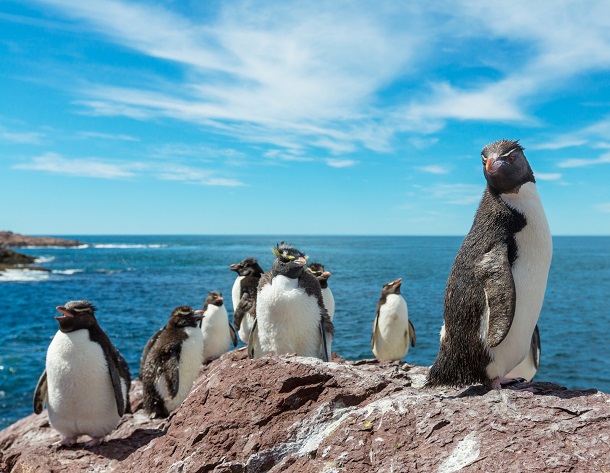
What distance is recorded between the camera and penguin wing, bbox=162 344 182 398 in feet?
28.6

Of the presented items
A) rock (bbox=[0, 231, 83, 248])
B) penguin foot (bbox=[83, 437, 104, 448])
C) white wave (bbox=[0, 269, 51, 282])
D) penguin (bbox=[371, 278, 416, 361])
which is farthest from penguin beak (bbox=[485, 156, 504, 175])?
rock (bbox=[0, 231, 83, 248])

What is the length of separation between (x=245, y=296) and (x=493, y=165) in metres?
7.56

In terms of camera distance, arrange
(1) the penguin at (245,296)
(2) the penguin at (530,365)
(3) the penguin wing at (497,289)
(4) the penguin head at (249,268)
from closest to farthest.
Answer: (3) the penguin wing at (497,289), (2) the penguin at (530,365), (1) the penguin at (245,296), (4) the penguin head at (249,268)

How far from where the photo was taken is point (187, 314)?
31.1 feet

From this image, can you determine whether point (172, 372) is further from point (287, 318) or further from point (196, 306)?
point (196, 306)

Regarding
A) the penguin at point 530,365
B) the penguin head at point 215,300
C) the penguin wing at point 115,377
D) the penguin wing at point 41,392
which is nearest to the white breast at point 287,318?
the penguin wing at point 115,377

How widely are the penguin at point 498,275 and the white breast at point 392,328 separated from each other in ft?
24.4

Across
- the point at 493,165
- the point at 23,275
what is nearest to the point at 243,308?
the point at 493,165

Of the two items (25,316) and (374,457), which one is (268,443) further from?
(25,316)

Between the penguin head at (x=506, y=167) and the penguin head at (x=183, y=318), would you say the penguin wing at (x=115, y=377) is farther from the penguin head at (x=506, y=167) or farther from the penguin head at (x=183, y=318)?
the penguin head at (x=506, y=167)

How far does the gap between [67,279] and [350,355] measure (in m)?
42.2

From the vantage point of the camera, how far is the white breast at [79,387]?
744cm

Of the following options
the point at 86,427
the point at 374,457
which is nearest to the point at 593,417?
the point at 374,457

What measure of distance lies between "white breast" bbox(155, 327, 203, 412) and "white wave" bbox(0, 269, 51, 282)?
49.1 metres
